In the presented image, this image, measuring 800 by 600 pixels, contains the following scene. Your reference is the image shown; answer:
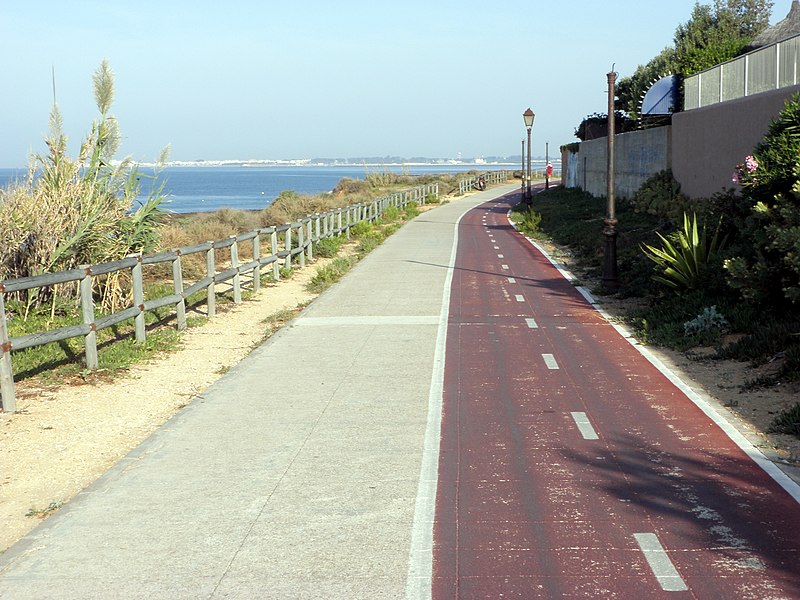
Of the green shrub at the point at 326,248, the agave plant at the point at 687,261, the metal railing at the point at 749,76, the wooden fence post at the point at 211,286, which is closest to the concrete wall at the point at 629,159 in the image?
the metal railing at the point at 749,76

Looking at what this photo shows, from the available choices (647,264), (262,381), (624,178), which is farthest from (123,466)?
(624,178)

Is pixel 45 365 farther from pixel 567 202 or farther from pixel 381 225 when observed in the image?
pixel 567 202

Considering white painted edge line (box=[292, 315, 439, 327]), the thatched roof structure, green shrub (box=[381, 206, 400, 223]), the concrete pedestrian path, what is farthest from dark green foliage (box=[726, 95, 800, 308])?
the thatched roof structure

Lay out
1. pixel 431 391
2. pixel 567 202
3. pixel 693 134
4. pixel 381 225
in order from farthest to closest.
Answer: pixel 567 202, pixel 381 225, pixel 693 134, pixel 431 391

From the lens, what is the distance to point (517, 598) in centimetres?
533

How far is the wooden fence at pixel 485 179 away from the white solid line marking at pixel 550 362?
2599 inches

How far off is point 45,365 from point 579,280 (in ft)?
40.7

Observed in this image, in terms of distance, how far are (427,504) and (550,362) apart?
5.66 metres

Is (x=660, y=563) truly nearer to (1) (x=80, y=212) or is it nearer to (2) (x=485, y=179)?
(1) (x=80, y=212)

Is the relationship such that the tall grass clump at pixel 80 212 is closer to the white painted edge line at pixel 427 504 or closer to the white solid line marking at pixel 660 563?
the white painted edge line at pixel 427 504

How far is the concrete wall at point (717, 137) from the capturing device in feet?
67.8

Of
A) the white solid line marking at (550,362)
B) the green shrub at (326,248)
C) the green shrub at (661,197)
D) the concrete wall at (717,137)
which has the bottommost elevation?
the white solid line marking at (550,362)

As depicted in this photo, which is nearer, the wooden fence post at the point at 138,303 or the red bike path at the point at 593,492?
the red bike path at the point at 593,492

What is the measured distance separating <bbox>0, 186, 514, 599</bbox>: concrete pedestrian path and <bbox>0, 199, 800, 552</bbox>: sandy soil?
316 millimetres
